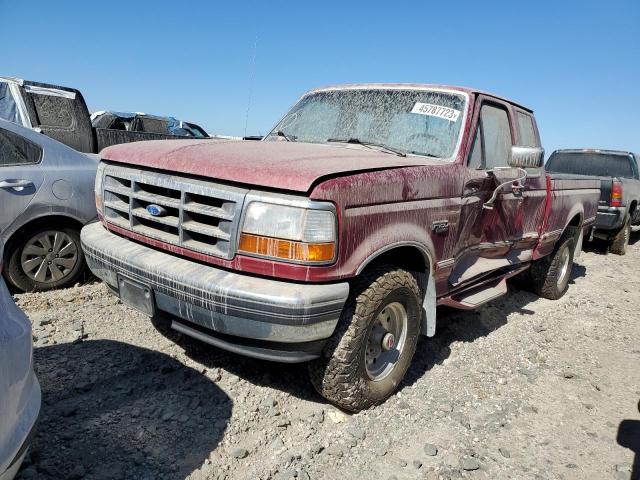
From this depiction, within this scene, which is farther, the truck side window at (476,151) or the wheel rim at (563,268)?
the wheel rim at (563,268)

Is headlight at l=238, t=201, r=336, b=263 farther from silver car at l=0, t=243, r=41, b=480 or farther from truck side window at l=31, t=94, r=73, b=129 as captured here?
truck side window at l=31, t=94, r=73, b=129

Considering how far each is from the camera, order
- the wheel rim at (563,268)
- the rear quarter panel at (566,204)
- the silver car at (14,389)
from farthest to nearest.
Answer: the wheel rim at (563,268)
the rear quarter panel at (566,204)
the silver car at (14,389)

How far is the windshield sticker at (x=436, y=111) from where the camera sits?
363 centimetres

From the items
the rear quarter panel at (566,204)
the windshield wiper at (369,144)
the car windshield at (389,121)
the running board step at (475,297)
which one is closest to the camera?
the windshield wiper at (369,144)

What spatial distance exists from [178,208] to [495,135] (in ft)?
9.27

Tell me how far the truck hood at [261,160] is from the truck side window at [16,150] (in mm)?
1305

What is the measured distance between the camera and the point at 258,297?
2.33m

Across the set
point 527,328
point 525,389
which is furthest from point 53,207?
point 527,328

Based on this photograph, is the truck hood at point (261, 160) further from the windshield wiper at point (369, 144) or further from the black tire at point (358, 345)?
the black tire at point (358, 345)

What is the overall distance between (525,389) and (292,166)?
245cm

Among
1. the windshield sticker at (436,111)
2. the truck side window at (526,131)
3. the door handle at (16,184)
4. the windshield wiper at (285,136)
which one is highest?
the windshield sticker at (436,111)

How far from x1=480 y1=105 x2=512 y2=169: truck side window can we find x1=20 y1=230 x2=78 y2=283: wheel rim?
12.2 ft

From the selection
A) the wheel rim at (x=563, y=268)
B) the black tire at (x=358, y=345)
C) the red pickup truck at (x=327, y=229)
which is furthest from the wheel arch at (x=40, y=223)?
the wheel rim at (x=563, y=268)

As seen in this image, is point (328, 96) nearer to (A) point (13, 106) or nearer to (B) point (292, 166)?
(B) point (292, 166)
